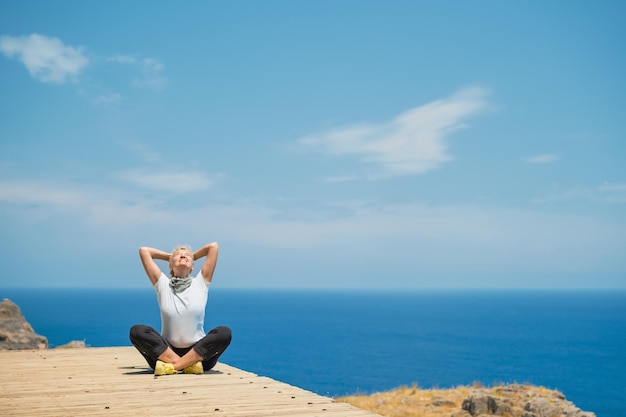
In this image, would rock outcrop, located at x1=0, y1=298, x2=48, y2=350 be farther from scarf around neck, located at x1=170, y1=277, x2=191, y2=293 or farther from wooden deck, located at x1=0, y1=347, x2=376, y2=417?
scarf around neck, located at x1=170, y1=277, x2=191, y2=293

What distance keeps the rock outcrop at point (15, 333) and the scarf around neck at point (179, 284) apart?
32.4 feet

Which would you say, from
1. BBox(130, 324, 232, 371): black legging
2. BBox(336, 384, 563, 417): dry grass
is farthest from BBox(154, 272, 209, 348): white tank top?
BBox(336, 384, 563, 417): dry grass

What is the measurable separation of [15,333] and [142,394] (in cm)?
1198

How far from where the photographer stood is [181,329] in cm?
922

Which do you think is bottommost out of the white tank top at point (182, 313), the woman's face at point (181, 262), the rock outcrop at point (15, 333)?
the rock outcrop at point (15, 333)

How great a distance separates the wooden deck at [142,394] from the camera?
6371mm

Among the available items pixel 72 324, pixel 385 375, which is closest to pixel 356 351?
pixel 385 375

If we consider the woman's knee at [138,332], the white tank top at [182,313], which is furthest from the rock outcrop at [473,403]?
the woman's knee at [138,332]

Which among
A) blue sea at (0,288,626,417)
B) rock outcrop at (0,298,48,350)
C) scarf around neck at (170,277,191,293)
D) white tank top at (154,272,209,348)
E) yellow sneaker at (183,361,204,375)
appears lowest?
blue sea at (0,288,626,417)

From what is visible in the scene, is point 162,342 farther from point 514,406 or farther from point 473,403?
point 514,406

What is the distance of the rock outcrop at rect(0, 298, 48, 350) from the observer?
1708cm

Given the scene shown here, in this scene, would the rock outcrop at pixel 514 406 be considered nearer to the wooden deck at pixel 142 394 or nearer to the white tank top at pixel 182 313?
the wooden deck at pixel 142 394

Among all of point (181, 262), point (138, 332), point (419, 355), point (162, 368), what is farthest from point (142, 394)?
point (419, 355)

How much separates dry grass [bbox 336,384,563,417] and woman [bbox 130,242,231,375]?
47.2 ft
